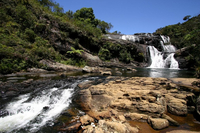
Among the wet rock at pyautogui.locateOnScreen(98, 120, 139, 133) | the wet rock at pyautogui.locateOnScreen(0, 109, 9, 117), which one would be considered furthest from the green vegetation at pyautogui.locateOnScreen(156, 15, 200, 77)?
the wet rock at pyautogui.locateOnScreen(0, 109, 9, 117)

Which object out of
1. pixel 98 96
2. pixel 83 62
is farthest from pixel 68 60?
pixel 98 96

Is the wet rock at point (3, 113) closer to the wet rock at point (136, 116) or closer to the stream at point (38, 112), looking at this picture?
the stream at point (38, 112)

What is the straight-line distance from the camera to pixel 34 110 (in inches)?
157

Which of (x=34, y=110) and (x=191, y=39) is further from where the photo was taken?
(x=191, y=39)

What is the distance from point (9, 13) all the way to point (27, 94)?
1582 centimetres

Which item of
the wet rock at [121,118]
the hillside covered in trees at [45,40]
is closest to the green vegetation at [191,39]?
the hillside covered in trees at [45,40]

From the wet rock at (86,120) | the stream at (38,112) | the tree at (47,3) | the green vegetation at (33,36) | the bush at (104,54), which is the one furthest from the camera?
the bush at (104,54)

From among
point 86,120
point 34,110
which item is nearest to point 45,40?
point 34,110

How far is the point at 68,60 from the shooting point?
16172 millimetres

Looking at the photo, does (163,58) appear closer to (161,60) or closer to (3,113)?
(161,60)

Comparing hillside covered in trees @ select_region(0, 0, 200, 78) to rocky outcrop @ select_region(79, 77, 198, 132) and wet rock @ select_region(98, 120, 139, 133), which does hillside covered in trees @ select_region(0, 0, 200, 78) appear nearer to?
rocky outcrop @ select_region(79, 77, 198, 132)

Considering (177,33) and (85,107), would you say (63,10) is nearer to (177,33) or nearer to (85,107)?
(85,107)

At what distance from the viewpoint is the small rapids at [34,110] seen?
3.05 metres

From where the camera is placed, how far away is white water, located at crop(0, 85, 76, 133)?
3.08 m
